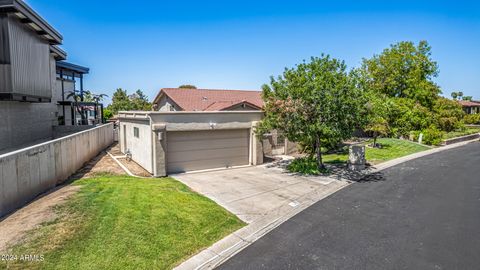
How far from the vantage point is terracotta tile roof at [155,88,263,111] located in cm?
2617

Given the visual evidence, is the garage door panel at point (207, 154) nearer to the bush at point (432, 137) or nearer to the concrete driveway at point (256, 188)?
→ the concrete driveway at point (256, 188)

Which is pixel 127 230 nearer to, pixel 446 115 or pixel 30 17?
pixel 30 17

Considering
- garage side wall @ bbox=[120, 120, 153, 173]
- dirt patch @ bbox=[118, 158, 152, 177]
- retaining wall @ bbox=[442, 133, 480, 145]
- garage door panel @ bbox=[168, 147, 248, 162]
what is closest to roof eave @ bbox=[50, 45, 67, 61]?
garage side wall @ bbox=[120, 120, 153, 173]

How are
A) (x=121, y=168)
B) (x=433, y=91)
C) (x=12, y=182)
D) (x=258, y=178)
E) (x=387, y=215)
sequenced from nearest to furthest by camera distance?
(x=12, y=182) → (x=387, y=215) → (x=258, y=178) → (x=121, y=168) → (x=433, y=91)

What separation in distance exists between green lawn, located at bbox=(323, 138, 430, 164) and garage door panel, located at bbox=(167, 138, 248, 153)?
571cm

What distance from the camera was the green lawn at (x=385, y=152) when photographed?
18.9 meters

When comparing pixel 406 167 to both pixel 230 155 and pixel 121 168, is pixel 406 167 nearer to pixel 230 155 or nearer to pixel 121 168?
pixel 230 155

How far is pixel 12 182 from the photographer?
7.74 meters

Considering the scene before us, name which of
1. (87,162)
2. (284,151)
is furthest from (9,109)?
(284,151)

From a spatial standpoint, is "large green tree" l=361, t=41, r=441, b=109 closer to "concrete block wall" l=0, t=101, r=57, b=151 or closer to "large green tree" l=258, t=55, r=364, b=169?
"large green tree" l=258, t=55, r=364, b=169

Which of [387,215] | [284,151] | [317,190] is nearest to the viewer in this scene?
[387,215]

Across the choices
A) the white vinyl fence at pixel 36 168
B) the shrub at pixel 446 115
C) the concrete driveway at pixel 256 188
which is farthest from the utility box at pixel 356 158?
the shrub at pixel 446 115

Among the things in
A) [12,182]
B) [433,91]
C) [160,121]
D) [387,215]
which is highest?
[433,91]

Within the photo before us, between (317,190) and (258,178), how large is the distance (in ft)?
9.50
